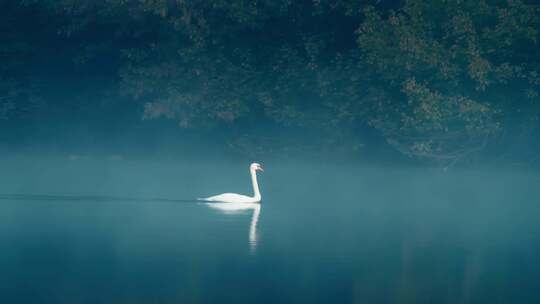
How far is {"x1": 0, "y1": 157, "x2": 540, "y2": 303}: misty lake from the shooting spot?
11078 millimetres

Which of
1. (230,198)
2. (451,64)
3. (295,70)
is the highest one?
(295,70)

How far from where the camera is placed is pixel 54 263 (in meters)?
12.5

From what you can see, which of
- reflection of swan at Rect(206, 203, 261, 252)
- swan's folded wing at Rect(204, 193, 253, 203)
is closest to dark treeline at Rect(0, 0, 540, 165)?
reflection of swan at Rect(206, 203, 261, 252)

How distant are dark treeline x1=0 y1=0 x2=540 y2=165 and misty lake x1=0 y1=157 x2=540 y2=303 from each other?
402 cm

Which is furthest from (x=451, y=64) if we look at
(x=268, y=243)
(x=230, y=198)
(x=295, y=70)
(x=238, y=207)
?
(x=268, y=243)

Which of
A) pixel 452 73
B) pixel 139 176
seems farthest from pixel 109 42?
pixel 452 73

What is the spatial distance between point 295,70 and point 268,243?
1865cm

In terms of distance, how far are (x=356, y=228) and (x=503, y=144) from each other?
60.5ft

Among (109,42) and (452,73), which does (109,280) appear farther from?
(109,42)

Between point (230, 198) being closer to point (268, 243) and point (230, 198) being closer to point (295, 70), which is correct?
point (268, 243)

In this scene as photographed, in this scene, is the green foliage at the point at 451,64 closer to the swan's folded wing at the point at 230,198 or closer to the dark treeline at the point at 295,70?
the dark treeline at the point at 295,70

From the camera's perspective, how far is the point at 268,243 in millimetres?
14758

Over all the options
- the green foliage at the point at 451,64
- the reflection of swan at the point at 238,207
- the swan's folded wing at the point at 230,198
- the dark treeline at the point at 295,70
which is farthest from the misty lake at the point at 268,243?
the dark treeline at the point at 295,70

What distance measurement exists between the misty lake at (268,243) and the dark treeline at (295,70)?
4020mm
